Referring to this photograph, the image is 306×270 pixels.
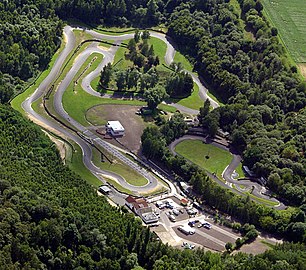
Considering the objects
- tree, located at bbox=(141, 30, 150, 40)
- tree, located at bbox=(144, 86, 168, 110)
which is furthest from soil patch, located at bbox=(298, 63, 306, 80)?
tree, located at bbox=(141, 30, 150, 40)

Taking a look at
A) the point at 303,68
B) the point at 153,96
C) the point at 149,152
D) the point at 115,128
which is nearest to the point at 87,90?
the point at 153,96

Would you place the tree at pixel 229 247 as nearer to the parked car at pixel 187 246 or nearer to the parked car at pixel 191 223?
the parked car at pixel 187 246

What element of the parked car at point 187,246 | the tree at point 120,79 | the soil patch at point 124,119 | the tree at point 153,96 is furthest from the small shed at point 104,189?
the tree at point 120,79

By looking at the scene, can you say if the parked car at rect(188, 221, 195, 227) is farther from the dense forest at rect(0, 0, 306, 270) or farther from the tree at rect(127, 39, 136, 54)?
the tree at rect(127, 39, 136, 54)

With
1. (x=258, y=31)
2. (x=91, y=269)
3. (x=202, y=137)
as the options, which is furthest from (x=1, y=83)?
(x=258, y=31)

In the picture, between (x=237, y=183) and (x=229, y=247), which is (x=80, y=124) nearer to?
(x=237, y=183)

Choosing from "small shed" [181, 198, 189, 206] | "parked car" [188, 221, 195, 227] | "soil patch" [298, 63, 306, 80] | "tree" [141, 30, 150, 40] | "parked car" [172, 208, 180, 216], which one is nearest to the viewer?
"parked car" [188, 221, 195, 227]
